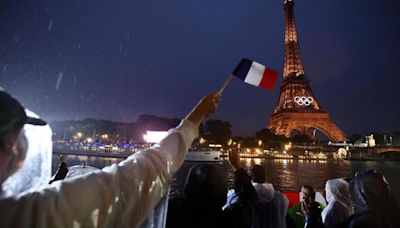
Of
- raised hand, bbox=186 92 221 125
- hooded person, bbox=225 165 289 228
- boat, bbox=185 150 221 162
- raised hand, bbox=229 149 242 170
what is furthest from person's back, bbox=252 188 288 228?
boat, bbox=185 150 221 162

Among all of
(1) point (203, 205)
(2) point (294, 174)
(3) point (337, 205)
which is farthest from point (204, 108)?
(2) point (294, 174)

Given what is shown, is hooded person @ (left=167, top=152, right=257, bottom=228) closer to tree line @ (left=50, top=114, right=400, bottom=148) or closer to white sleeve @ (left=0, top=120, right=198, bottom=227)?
white sleeve @ (left=0, top=120, right=198, bottom=227)

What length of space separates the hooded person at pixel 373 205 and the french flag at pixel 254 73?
1130mm

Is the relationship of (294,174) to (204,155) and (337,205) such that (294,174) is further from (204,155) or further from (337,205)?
(337,205)

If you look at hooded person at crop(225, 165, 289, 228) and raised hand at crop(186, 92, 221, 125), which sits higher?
raised hand at crop(186, 92, 221, 125)

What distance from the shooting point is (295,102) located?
178 feet

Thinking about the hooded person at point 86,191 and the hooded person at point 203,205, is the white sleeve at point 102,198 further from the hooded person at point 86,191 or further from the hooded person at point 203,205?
the hooded person at point 203,205

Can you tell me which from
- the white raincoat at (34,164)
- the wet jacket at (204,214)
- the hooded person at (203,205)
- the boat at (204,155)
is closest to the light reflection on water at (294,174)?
the boat at (204,155)

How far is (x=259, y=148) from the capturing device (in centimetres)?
6700

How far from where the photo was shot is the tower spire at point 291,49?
56375 mm

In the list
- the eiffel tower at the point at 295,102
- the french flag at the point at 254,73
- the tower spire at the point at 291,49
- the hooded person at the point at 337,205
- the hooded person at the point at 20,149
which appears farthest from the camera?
the tower spire at the point at 291,49

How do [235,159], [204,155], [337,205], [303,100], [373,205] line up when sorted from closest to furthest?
[373,205]
[235,159]
[337,205]
[204,155]
[303,100]

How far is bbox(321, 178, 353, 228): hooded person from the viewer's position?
2.79 metres

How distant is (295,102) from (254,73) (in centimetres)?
5625
